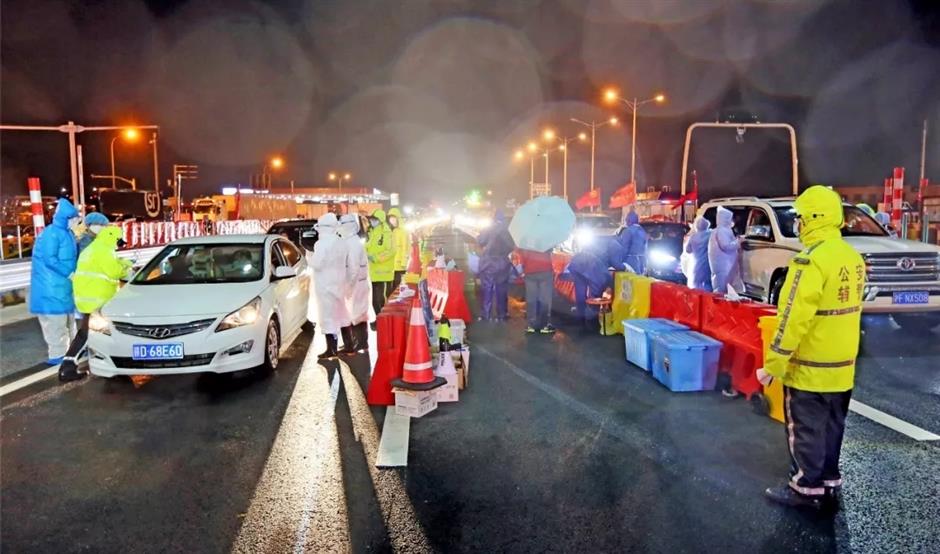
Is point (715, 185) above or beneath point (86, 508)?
above

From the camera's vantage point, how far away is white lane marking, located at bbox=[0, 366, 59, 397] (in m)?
7.22

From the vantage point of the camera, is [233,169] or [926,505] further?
[233,169]

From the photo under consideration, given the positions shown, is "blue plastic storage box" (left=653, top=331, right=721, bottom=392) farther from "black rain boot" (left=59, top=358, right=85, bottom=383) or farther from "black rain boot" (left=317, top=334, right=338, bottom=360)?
"black rain boot" (left=59, top=358, right=85, bottom=383)

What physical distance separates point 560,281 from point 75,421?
9926mm

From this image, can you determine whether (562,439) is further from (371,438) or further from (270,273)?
(270,273)

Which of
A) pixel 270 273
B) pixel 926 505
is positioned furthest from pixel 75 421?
pixel 926 505

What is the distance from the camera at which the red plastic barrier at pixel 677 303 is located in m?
7.86

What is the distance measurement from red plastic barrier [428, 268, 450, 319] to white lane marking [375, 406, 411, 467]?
4816mm

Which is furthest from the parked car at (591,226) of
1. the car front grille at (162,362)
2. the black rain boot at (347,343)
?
the car front grille at (162,362)

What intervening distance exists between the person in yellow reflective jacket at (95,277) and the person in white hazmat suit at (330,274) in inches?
85.5

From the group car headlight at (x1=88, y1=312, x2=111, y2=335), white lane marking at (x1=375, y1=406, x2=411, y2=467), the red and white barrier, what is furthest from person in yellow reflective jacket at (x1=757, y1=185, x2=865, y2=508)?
the red and white barrier

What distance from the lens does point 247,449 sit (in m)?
5.37

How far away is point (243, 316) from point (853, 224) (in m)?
9.37

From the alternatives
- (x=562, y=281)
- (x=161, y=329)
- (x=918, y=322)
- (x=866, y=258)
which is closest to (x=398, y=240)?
(x=562, y=281)
